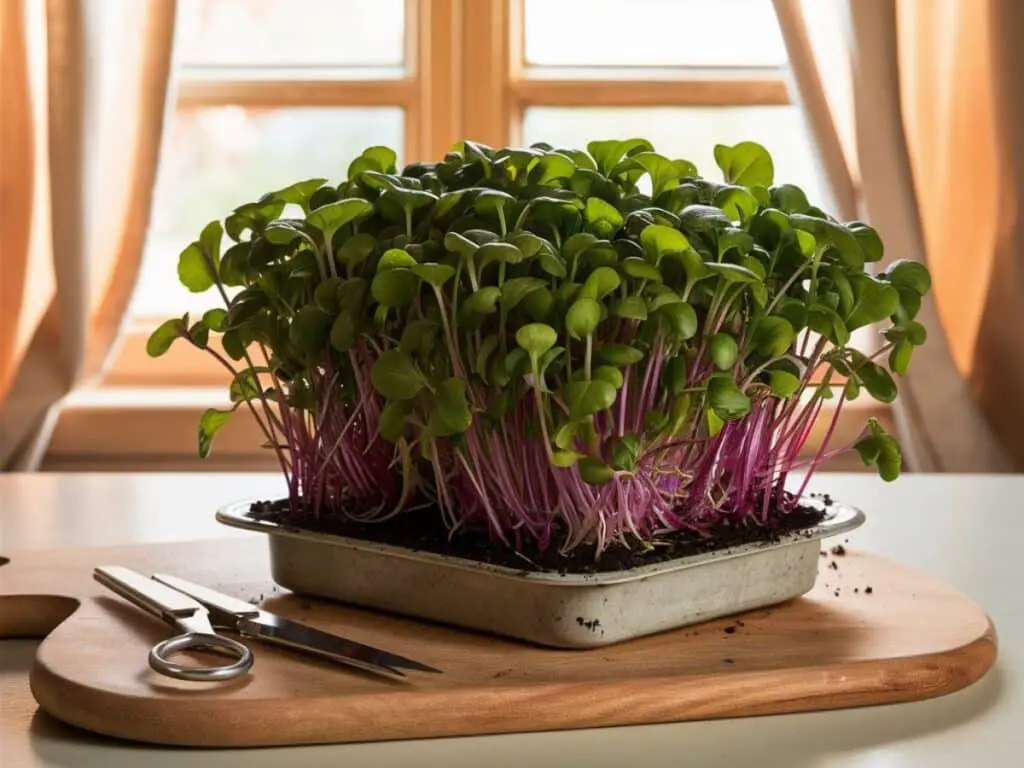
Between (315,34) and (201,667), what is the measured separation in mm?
2424

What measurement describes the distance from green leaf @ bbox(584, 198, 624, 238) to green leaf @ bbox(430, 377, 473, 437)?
0.38ft

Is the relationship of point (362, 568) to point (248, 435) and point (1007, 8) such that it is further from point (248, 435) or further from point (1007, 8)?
point (1007, 8)

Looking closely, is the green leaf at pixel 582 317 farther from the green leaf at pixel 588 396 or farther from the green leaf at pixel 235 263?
the green leaf at pixel 235 263

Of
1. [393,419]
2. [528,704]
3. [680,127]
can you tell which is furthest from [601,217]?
[680,127]

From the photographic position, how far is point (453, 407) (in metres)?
0.67

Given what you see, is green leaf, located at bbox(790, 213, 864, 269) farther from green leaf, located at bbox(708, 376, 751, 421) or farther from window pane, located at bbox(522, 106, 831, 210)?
window pane, located at bbox(522, 106, 831, 210)

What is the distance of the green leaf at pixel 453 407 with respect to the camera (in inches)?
26.4

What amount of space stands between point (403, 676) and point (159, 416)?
211 centimetres

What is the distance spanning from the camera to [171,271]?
9.91 feet

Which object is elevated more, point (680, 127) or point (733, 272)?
point (680, 127)

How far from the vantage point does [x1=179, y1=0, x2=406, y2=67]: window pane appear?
288 cm

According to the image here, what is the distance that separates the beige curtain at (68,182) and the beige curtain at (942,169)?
1299mm

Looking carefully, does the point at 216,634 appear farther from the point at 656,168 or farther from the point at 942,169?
the point at 942,169

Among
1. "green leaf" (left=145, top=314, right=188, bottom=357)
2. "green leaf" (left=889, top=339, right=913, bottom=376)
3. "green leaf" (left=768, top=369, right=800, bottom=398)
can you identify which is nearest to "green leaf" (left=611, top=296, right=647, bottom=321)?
"green leaf" (left=768, top=369, right=800, bottom=398)
